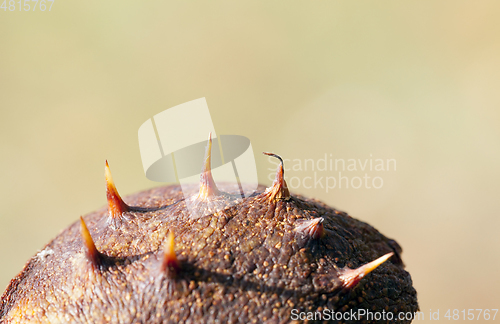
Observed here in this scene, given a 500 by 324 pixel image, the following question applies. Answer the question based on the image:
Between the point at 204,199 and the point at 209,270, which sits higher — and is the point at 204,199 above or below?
above

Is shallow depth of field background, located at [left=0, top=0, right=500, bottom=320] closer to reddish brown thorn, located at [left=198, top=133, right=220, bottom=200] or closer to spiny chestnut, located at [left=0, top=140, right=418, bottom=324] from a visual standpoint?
spiny chestnut, located at [left=0, top=140, right=418, bottom=324]

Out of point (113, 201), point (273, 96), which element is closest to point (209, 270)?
point (113, 201)

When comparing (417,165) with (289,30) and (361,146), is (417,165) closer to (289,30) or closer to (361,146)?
(361,146)

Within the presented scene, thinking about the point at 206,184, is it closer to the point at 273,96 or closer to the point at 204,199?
the point at 204,199

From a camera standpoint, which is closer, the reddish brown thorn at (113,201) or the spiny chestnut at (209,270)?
the spiny chestnut at (209,270)

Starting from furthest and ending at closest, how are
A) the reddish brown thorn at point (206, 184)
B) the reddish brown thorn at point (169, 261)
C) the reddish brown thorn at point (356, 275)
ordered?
the reddish brown thorn at point (206, 184), the reddish brown thorn at point (356, 275), the reddish brown thorn at point (169, 261)

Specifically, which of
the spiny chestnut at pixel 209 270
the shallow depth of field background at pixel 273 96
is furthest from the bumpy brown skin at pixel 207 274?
the shallow depth of field background at pixel 273 96

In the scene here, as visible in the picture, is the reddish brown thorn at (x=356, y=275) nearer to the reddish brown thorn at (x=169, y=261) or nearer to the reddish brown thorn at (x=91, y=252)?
the reddish brown thorn at (x=169, y=261)
